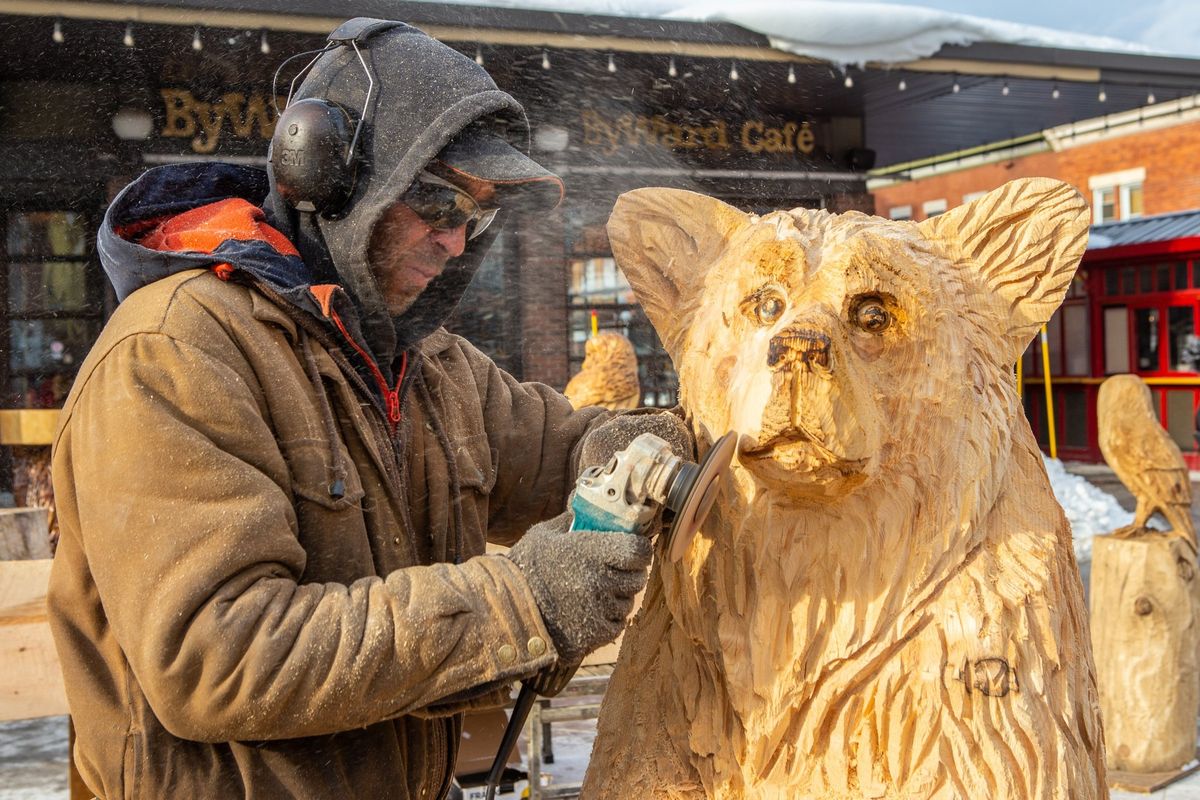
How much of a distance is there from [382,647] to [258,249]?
2.09ft

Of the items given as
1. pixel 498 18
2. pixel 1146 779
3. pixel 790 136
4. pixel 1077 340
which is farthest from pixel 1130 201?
pixel 1146 779

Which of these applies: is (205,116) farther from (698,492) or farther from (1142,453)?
(698,492)

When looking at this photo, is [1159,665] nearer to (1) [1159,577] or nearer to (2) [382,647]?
(1) [1159,577]

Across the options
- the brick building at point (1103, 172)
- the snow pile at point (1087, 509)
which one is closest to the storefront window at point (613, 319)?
the snow pile at point (1087, 509)

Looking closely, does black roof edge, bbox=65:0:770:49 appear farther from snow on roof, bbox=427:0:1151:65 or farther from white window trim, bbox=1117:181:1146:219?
white window trim, bbox=1117:181:1146:219

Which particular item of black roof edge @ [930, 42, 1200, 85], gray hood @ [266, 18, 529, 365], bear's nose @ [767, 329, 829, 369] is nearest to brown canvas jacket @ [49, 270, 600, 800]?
gray hood @ [266, 18, 529, 365]

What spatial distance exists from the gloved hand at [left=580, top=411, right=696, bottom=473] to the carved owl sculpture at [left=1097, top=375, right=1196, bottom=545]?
168 inches

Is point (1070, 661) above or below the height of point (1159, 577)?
above

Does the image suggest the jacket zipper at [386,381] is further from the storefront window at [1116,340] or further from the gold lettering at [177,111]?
the storefront window at [1116,340]

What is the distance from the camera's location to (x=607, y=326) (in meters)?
8.15

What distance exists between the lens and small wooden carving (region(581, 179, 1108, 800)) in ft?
4.55

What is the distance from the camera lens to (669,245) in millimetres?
1716

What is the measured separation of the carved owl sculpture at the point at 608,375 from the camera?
5562 mm

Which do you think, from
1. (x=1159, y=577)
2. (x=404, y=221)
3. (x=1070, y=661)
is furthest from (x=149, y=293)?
(x=1159, y=577)
